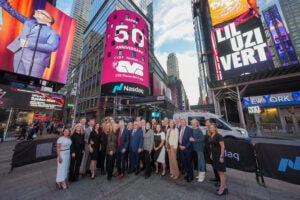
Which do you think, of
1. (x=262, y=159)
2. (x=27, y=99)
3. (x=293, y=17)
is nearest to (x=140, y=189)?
(x=262, y=159)

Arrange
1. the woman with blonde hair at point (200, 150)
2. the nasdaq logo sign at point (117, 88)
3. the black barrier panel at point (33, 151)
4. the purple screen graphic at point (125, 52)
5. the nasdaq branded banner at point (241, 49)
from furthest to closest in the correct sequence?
the purple screen graphic at point (125, 52), the nasdaq logo sign at point (117, 88), the nasdaq branded banner at point (241, 49), the black barrier panel at point (33, 151), the woman with blonde hair at point (200, 150)

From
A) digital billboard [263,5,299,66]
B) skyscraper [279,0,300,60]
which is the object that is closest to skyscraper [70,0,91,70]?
digital billboard [263,5,299,66]

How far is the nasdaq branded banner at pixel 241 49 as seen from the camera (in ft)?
57.4

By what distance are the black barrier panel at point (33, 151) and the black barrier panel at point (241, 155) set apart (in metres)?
9.10

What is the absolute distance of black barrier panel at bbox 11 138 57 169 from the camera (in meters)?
5.24

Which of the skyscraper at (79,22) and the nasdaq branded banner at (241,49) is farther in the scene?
the skyscraper at (79,22)

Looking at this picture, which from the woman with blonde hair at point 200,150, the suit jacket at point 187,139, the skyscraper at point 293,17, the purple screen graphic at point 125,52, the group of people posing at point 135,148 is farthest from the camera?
the skyscraper at point 293,17

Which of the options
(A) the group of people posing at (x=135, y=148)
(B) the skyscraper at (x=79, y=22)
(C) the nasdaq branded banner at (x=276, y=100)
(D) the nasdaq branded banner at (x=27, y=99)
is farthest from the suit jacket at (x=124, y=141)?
(B) the skyscraper at (x=79, y=22)

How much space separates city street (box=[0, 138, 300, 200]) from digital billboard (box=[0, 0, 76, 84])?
1566 centimetres

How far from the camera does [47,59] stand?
1573cm

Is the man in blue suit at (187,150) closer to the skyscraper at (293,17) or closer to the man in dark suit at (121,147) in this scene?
the man in dark suit at (121,147)

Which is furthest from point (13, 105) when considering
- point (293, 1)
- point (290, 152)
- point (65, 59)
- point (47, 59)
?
point (293, 1)

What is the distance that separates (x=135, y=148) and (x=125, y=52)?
22.9 m

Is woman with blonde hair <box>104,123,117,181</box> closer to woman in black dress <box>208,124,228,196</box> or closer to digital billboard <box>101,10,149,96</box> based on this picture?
woman in black dress <box>208,124,228,196</box>
